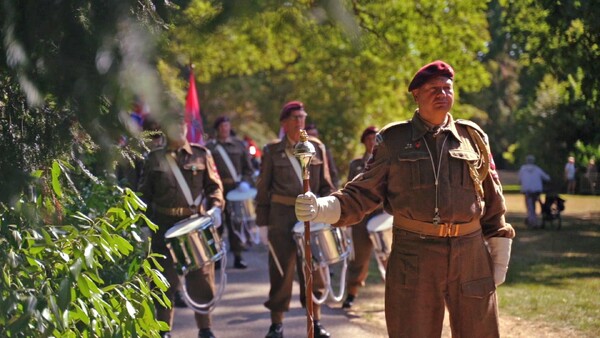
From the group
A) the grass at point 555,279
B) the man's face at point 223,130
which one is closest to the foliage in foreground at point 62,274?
the grass at point 555,279

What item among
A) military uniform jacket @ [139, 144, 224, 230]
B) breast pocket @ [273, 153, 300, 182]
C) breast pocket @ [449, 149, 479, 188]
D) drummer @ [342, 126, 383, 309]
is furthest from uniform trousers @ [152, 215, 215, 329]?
breast pocket @ [449, 149, 479, 188]

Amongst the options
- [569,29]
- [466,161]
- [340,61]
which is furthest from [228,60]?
[466,161]

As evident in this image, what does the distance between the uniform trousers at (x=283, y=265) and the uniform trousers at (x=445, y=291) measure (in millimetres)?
3360

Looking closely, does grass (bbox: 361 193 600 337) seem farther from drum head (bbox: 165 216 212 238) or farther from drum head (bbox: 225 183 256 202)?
drum head (bbox: 165 216 212 238)

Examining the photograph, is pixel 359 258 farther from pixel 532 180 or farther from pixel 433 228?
pixel 532 180

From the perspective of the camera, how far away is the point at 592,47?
12000mm

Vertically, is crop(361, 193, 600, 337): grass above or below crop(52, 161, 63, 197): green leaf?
below

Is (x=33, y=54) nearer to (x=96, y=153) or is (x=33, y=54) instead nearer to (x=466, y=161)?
(x=96, y=153)

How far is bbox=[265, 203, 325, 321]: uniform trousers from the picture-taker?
9.05m

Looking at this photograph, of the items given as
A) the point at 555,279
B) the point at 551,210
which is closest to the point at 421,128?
the point at 555,279

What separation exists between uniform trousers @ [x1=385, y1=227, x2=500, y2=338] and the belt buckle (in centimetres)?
2

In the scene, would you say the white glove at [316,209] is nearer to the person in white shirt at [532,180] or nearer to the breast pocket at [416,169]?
the breast pocket at [416,169]

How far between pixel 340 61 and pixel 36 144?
69.8ft

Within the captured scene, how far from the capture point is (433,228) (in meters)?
5.67
